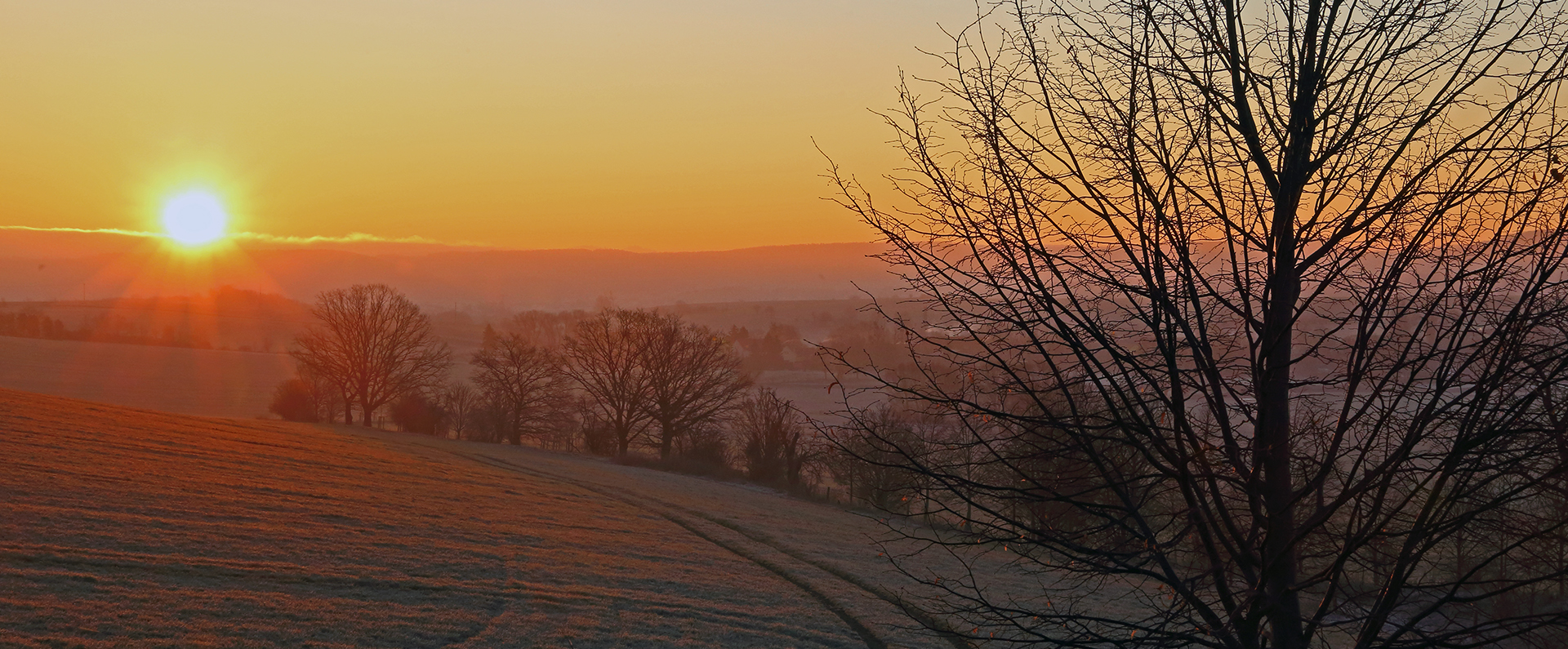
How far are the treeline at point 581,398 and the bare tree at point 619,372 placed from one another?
10 cm

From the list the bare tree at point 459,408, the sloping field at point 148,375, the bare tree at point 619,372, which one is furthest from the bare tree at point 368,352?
the bare tree at point 619,372

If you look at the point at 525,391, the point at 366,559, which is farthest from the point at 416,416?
the point at 366,559

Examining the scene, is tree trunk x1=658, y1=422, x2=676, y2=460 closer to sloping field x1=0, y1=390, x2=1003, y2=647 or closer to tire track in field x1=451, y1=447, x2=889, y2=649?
tire track in field x1=451, y1=447, x2=889, y2=649

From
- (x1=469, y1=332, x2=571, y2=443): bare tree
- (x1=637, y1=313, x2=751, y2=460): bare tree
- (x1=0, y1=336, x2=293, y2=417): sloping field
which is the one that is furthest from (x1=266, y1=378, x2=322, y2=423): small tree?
(x1=637, y1=313, x2=751, y2=460): bare tree

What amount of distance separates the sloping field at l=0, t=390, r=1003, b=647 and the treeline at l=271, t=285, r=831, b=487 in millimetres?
20412

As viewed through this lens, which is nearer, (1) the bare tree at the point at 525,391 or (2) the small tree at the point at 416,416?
(1) the bare tree at the point at 525,391

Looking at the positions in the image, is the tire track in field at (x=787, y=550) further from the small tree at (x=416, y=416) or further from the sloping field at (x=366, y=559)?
the small tree at (x=416, y=416)

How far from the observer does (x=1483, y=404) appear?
5031mm

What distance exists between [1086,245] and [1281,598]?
7.76 ft

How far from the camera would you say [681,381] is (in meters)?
58.3

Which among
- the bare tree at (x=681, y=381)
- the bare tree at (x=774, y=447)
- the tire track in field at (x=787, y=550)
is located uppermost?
the bare tree at (x=681, y=381)

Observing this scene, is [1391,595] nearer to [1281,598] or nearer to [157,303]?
[1281,598]

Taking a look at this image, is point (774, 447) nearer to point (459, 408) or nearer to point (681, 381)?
point (681, 381)

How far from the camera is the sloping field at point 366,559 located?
1455 centimetres
